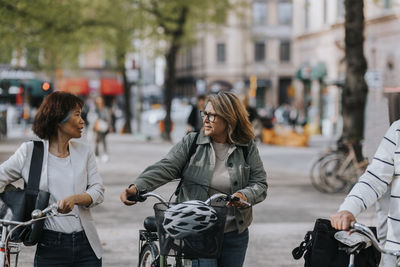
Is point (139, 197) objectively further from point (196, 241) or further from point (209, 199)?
point (196, 241)

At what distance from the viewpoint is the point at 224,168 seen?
16.6 feet

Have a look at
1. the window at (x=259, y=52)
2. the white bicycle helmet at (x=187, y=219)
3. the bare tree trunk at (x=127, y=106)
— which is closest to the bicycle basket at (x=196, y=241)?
the white bicycle helmet at (x=187, y=219)

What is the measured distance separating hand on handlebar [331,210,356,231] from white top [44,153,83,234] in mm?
1567

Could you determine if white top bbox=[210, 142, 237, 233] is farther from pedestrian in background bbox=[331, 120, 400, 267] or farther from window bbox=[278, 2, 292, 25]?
window bbox=[278, 2, 292, 25]

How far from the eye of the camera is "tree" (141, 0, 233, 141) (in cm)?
3080

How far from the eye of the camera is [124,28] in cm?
3356

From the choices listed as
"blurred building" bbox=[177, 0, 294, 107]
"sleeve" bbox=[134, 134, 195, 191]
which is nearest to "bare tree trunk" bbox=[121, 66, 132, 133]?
"blurred building" bbox=[177, 0, 294, 107]

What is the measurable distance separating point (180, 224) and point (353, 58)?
1370 centimetres

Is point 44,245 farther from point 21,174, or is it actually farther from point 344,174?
point 344,174

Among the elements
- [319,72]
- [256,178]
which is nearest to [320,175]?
[256,178]

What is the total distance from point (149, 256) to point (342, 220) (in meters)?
1.88

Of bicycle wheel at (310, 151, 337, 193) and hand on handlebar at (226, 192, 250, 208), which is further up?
hand on handlebar at (226, 192, 250, 208)

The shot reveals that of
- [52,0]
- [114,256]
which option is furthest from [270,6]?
[114,256]

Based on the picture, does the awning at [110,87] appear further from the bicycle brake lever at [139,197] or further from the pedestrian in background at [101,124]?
the bicycle brake lever at [139,197]
